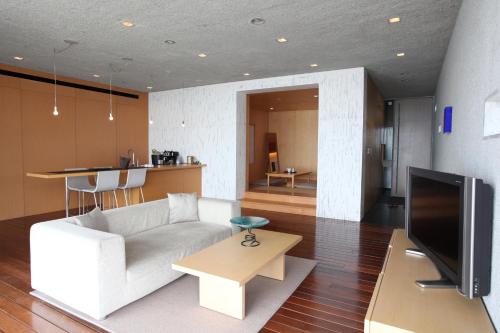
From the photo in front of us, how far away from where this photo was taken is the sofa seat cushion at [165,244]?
8.48ft

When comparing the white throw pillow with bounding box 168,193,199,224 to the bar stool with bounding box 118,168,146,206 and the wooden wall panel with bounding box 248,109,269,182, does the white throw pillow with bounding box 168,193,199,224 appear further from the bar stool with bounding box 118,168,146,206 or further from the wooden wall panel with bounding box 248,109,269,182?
the wooden wall panel with bounding box 248,109,269,182

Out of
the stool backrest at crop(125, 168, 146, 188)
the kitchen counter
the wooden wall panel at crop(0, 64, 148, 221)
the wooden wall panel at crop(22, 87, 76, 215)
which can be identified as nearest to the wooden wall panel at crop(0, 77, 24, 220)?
the wooden wall panel at crop(0, 64, 148, 221)

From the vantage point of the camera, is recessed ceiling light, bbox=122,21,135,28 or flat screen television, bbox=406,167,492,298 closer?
flat screen television, bbox=406,167,492,298

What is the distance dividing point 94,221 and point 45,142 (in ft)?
14.1

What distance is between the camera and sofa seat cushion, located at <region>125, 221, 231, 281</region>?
2586mm

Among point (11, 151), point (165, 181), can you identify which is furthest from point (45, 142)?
point (165, 181)

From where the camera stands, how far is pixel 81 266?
230cm

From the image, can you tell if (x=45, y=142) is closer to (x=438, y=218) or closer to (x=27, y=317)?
(x=27, y=317)

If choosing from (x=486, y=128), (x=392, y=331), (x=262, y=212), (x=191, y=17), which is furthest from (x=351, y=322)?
(x=262, y=212)

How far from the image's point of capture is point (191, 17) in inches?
135

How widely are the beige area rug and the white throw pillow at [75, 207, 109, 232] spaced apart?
669mm

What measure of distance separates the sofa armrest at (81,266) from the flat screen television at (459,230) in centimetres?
210

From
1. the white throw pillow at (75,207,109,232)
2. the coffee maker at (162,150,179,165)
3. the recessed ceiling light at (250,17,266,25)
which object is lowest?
the white throw pillow at (75,207,109,232)

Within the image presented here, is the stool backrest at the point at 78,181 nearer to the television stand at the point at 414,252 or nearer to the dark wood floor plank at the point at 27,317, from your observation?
the dark wood floor plank at the point at 27,317
